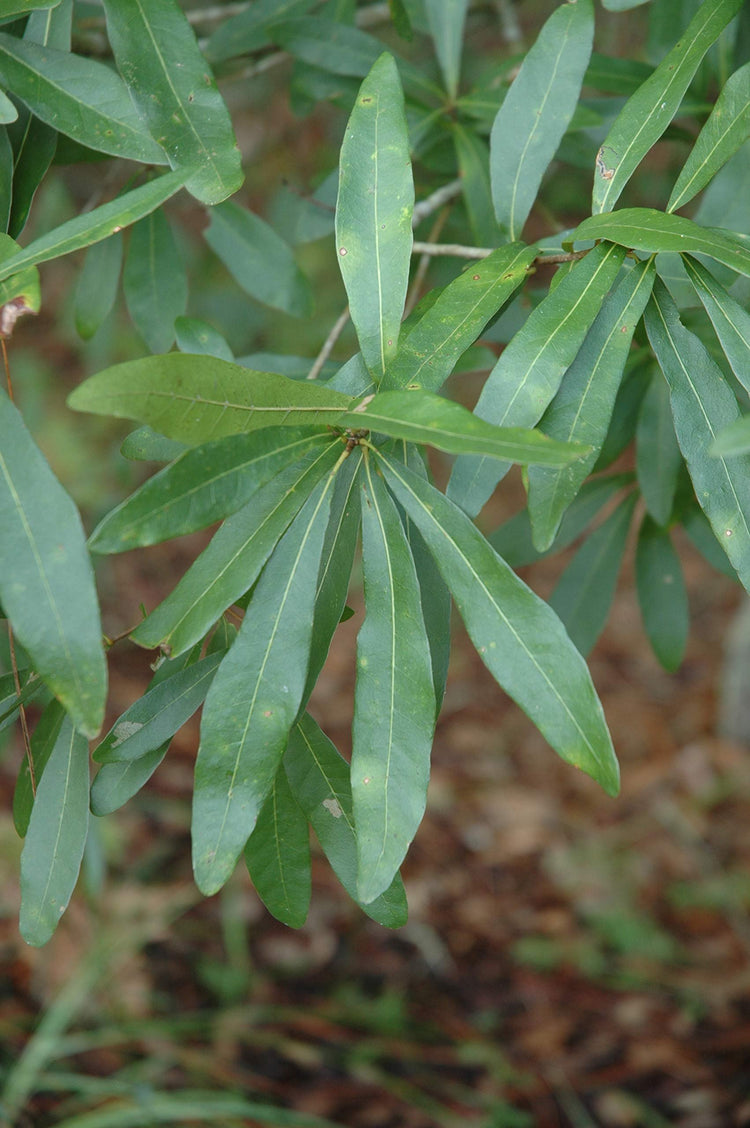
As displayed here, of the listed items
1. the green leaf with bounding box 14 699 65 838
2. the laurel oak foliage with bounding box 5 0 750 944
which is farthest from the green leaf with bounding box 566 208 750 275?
the green leaf with bounding box 14 699 65 838

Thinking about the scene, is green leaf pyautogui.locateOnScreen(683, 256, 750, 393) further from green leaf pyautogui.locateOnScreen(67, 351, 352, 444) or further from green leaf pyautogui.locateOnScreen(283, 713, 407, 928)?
green leaf pyautogui.locateOnScreen(283, 713, 407, 928)

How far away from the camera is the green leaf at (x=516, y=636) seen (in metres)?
0.67

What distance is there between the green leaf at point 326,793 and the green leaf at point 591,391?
0.28 meters

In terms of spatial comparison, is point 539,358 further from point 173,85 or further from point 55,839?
point 55,839

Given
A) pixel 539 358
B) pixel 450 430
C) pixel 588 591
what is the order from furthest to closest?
pixel 588 591
pixel 539 358
pixel 450 430

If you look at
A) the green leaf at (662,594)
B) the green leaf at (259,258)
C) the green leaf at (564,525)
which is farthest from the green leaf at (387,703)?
the green leaf at (662,594)

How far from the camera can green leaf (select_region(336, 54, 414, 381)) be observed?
763 mm

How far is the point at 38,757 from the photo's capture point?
859mm

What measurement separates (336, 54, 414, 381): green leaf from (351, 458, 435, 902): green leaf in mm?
118

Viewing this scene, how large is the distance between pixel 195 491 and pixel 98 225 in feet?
0.69

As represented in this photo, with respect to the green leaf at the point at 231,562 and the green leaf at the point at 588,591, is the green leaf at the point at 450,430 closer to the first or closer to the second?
the green leaf at the point at 231,562

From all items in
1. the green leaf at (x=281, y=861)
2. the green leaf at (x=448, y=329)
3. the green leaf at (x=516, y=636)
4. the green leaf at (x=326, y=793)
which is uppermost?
the green leaf at (x=448, y=329)

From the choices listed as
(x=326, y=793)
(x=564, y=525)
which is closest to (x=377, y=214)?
(x=326, y=793)

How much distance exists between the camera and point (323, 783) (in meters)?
0.83
